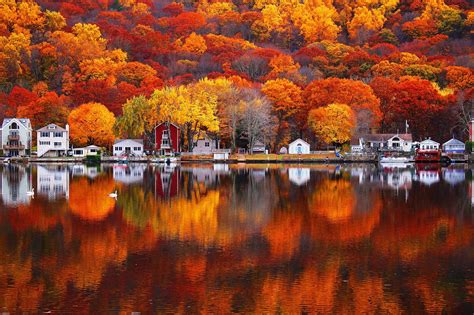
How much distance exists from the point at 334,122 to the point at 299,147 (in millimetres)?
5673

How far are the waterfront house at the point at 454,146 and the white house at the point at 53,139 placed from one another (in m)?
42.2

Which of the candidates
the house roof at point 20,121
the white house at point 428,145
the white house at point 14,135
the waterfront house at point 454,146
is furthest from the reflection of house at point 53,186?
the waterfront house at point 454,146

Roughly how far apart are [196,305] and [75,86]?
279 feet

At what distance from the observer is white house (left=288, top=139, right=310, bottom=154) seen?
80.2 meters

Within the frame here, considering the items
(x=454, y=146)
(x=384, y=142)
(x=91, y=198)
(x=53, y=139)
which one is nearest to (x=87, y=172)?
(x=91, y=198)

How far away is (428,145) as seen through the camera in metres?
79.4

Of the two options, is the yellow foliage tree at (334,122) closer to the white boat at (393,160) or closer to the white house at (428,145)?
the white boat at (393,160)

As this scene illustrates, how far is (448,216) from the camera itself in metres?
27.9

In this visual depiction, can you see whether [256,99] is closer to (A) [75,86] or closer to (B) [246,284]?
(A) [75,86]

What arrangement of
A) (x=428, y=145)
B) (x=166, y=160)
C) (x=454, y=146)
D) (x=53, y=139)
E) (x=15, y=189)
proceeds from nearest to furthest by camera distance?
(x=15, y=189) < (x=166, y=160) < (x=454, y=146) < (x=428, y=145) < (x=53, y=139)

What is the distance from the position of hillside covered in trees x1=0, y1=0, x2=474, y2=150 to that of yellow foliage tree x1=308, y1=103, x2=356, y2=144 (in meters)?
0.14

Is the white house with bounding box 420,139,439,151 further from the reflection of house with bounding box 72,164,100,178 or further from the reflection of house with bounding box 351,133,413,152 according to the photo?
the reflection of house with bounding box 72,164,100,178

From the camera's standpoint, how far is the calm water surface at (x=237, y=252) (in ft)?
49.7

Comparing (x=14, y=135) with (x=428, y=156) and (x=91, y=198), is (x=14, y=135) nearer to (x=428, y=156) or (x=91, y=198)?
(x=428, y=156)
